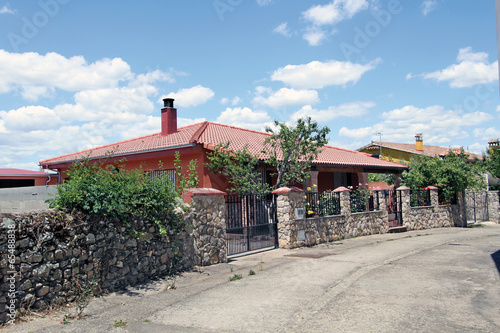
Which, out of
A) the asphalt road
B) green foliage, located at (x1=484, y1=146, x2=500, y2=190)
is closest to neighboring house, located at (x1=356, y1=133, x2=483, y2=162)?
green foliage, located at (x1=484, y1=146, x2=500, y2=190)

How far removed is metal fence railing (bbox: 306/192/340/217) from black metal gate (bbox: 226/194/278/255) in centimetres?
177

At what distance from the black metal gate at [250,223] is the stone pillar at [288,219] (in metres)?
0.18

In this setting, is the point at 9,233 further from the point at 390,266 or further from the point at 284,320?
the point at 390,266

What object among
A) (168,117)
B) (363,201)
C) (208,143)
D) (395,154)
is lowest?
(363,201)

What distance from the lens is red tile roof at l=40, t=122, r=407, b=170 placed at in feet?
49.9

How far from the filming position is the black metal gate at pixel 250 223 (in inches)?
424

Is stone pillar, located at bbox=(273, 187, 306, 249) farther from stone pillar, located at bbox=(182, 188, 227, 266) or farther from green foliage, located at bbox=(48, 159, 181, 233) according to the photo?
green foliage, located at bbox=(48, 159, 181, 233)

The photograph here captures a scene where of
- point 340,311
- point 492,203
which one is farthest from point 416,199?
point 340,311

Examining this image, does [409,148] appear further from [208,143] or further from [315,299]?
[315,299]

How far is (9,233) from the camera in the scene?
224 inches

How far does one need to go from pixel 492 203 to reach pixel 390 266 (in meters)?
19.0

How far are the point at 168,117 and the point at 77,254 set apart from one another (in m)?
12.9

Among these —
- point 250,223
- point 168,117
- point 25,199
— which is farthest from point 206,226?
point 168,117

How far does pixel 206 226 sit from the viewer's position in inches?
378
